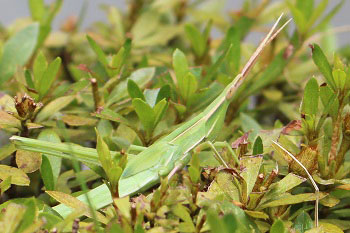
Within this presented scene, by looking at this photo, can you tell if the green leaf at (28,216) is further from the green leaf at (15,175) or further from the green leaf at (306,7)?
the green leaf at (306,7)

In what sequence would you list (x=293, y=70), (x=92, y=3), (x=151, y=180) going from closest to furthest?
(x=151, y=180) < (x=293, y=70) < (x=92, y=3)

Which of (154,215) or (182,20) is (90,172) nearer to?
(154,215)

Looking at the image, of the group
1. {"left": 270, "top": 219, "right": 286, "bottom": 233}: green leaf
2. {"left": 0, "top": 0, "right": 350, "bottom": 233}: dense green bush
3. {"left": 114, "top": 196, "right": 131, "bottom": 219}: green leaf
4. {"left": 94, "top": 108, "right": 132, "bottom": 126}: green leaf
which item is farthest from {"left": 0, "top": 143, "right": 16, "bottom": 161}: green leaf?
{"left": 270, "top": 219, "right": 286, "bottom": 233}: green leaf

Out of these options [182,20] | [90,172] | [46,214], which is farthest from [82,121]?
[182,20]

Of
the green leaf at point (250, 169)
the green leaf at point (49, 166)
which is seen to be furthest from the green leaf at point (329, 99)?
the green leaf at point (49, 166)

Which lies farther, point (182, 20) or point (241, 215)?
point (182, 20)

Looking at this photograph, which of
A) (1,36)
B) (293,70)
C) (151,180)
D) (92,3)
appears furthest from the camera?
(92,3)
